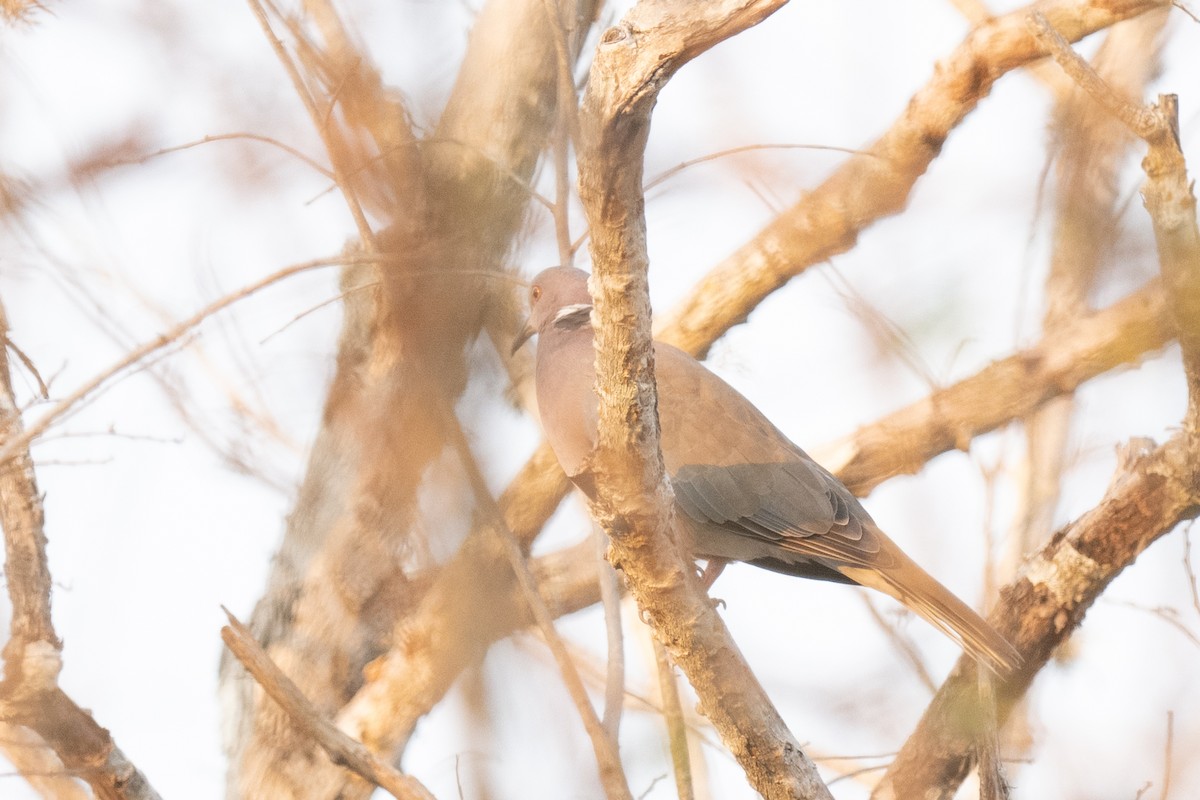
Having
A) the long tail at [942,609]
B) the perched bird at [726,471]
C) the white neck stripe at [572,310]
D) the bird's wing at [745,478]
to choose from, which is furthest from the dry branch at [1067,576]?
the white neck stripe at [572,310]

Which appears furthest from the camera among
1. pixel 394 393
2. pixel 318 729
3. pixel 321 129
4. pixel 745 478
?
pixel 745 478

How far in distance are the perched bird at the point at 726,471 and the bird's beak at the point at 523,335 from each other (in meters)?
0.11

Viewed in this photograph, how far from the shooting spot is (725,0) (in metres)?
1.79

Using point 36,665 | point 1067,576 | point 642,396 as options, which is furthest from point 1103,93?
point 36,665

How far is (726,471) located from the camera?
4094 millimetres

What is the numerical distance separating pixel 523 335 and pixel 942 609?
1944mm

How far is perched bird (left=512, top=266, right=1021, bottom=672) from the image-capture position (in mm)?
3803

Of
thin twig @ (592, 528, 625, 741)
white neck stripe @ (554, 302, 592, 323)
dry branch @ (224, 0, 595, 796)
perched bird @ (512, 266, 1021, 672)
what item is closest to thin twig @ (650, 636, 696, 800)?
thin twig @ (592, 528, 625, 741)

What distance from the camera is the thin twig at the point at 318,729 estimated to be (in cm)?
321

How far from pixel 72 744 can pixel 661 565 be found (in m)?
1.54

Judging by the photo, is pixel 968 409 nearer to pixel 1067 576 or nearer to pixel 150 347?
pixel 1067 576

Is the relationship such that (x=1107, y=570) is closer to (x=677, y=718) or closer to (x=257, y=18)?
(x=677, y=718)

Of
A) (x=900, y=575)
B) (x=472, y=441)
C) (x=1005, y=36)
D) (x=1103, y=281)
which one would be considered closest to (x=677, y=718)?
(x=900, y=575)

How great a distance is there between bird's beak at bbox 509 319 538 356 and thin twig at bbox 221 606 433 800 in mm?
1681
